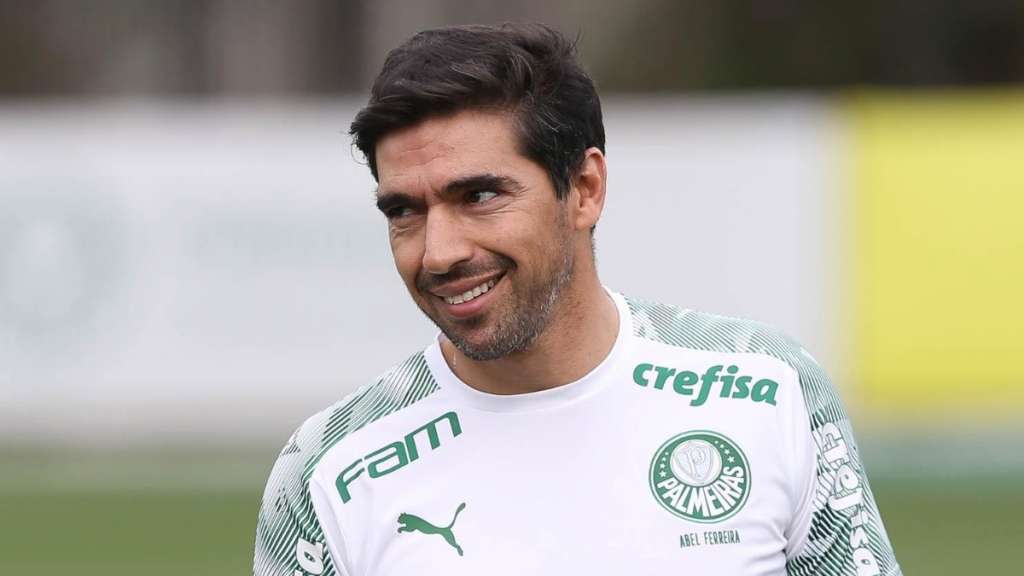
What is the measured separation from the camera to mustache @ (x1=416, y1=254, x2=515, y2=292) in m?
3.34

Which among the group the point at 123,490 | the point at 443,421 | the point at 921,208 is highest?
the point at 921,208

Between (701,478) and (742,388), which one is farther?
(742,388)

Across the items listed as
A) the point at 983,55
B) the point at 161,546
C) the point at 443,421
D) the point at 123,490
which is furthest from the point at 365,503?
the point at 983,55

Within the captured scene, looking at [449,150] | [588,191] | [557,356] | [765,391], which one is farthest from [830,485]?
[449,150]

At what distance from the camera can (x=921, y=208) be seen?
13258mm

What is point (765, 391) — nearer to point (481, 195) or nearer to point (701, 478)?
point (701, 478)

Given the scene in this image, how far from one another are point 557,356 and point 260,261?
31.9ft

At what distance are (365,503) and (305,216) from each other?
9.78 metres

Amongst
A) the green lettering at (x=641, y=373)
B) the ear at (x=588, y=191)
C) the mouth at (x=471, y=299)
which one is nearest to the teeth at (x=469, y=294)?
the mouth at (x=471, y=299)

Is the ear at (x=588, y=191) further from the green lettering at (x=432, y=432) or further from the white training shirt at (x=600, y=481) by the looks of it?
the green lettering at (x=432, y=432)

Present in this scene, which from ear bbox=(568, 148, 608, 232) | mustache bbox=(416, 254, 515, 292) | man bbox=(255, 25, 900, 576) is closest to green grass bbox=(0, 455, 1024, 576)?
man bbox=(255, 25, 900, 576)

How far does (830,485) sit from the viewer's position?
137 inches

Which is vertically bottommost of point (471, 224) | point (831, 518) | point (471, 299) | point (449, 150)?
point (831, 518)

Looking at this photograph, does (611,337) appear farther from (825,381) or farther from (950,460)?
(950,460)
